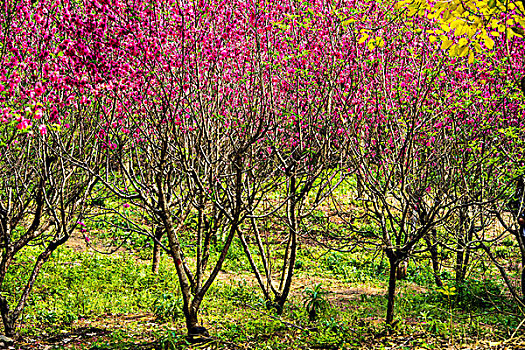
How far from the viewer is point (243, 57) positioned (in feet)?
23.0

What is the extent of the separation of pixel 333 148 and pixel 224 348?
4.60 m

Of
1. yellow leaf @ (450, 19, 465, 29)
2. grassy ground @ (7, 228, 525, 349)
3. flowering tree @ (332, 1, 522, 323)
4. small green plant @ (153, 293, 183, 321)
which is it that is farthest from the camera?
small green plant @ (153, 293, 183, 321)

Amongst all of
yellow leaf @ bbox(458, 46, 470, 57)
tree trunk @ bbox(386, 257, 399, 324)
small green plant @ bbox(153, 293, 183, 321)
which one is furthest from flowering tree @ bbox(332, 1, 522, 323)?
yellow leaf @ bbox(458, 46, 470, 57)

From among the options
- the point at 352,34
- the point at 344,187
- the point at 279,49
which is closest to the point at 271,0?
the point at 279,49

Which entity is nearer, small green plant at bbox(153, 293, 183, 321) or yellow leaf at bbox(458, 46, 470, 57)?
yellow leaf at bbox(458, 46, 470, 57)

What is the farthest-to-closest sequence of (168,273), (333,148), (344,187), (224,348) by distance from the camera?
(344,187) → (168,273) → (333,148) → (224,348)

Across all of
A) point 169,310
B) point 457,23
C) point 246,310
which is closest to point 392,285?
point 246,310

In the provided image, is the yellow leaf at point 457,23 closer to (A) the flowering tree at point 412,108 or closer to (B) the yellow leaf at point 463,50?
(B) the yellow leaf at point 463,50

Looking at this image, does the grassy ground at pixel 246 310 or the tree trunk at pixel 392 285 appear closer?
the grassy ground at pixel 246 310

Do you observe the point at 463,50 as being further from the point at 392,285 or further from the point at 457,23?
the point at 392,285

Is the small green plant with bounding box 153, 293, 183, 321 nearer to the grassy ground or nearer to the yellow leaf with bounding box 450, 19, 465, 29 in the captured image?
the grassy ground

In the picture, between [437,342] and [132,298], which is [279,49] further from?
[132,298]

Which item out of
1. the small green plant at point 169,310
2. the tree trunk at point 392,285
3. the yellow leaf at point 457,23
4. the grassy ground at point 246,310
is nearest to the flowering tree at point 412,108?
the tree trunk at point 392,285

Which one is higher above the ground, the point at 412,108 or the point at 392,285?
the point at 412,108
